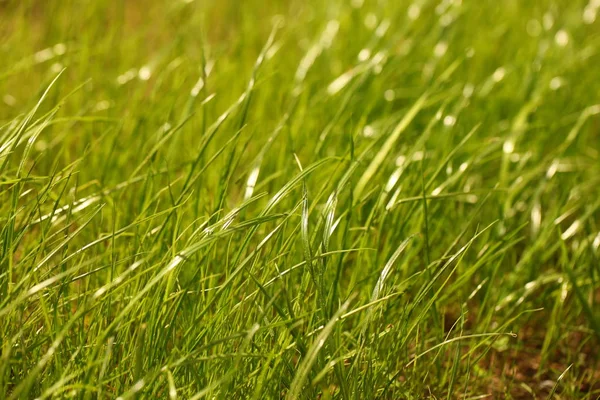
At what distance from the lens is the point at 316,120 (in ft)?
6.49

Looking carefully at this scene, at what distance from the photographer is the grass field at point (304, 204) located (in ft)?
3.85

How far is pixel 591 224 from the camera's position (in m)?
1.79

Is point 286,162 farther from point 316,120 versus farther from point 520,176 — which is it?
point 520,176

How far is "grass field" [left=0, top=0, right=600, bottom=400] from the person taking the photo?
3.85 ft

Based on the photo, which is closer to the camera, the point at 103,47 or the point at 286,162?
the point at 286,162

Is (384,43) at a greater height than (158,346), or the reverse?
(158,346)

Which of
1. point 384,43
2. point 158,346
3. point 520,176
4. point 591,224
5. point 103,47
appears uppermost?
point 103,47

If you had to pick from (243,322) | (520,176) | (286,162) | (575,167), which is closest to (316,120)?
(286,162)

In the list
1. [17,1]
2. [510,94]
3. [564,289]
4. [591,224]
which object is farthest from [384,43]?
[17,1]

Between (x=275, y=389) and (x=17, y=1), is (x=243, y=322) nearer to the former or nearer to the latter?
(x=275, y=389)

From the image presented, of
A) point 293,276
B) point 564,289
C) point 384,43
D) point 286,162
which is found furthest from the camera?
point 384,43

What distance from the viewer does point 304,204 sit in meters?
1.17

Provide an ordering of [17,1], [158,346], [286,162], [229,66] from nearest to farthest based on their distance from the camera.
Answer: [158,346]
[286,162]
[229,66]
[17,1]

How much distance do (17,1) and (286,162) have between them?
60.5 inches
